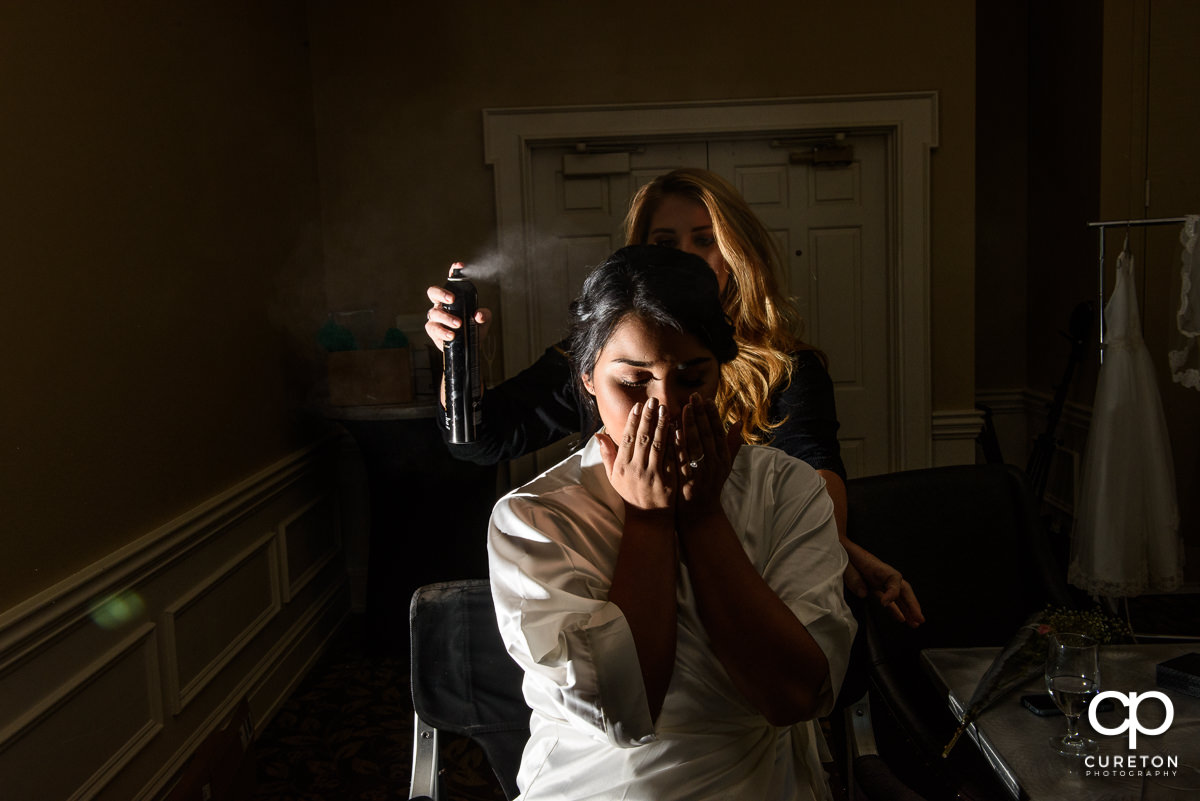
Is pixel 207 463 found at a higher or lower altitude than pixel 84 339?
lower

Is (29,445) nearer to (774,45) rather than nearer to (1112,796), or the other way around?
(1112,796)

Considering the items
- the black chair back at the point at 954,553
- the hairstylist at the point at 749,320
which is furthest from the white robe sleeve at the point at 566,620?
the black chair back at the point at 954,553

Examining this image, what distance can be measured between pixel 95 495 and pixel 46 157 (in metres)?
0.82

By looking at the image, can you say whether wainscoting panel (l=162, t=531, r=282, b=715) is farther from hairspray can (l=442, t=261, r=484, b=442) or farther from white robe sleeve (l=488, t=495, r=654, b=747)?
white robe sleeve (l=488, t=495, r=654, b=747)

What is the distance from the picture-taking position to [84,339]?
2332 millimetres

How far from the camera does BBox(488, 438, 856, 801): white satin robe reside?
112 cm

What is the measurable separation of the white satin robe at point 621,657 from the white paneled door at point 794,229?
3062 millimetres

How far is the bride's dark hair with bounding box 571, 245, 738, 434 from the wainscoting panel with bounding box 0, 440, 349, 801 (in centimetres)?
145

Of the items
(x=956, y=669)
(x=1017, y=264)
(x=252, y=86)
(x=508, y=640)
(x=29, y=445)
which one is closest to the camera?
(x=508, y=640)

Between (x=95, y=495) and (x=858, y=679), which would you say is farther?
(x=95, y=495)

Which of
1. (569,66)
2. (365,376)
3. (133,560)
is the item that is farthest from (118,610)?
(569,66)

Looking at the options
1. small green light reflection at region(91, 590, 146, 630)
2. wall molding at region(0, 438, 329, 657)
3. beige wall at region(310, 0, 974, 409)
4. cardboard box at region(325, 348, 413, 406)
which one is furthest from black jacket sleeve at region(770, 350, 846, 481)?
beige wall at region(310, 0, 974, 409)

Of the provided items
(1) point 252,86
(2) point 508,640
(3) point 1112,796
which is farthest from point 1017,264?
(2) point 508,640

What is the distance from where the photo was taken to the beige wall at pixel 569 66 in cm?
418
